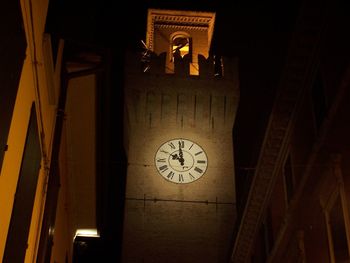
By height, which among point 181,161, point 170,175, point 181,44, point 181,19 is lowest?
point 170,175

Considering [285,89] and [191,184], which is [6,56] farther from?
[191,184]

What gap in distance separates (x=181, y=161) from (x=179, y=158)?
152 millimetres

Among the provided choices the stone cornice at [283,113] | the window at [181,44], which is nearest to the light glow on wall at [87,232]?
the stone cornice at [283,113]

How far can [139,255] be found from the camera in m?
19.5

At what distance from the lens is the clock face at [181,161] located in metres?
20.6

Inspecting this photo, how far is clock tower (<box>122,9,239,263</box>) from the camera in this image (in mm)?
19797

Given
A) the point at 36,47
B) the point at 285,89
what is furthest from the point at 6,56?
the point at 285,89

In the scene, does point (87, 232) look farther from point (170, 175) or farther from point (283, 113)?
point (170, 175)

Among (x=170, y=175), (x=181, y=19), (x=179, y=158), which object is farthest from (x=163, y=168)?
(x=181, y=19)

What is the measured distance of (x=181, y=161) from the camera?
67.9 ft

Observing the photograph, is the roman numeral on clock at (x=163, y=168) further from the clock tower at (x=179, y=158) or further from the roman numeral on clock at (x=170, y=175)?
the roman numeral on clock at (x=170, y=175)

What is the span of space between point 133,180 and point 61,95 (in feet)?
43.8

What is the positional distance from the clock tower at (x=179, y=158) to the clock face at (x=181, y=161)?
34 mm

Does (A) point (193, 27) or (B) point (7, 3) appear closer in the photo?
(B) point (7, 3)
